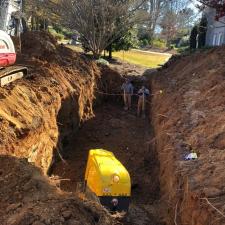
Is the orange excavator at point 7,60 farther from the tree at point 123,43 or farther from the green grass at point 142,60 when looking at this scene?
the green grass at point 142,60

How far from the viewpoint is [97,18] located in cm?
3397

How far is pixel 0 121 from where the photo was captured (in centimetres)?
1300

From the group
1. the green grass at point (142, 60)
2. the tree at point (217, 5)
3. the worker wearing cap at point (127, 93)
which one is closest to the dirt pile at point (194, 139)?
the worker wearing cap at point (127, 93)

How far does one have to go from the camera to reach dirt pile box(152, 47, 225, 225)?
1065 centimetres

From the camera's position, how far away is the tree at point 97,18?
108 feet

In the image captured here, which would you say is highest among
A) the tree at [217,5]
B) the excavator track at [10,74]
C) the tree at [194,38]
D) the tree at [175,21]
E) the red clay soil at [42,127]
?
the tree at [217,5]

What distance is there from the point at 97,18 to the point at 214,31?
11.8 m

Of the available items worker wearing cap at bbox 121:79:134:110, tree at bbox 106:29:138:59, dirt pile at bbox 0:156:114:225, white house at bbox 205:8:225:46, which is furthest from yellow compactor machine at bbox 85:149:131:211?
white house at bbox 205:8:225:46

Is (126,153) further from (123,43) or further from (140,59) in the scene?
(140,59)

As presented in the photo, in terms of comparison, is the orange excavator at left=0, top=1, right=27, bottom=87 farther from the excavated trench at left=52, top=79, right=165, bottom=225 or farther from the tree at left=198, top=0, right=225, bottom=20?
the tree at left=198, top=0, right=225, bottom=20

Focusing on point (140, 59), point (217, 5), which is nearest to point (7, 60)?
point (217, 5)

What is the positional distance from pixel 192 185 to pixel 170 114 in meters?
7.69

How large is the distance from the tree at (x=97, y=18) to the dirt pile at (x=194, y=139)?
9785 millimetres

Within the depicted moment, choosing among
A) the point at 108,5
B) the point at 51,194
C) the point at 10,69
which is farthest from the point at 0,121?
the point at 108,5
